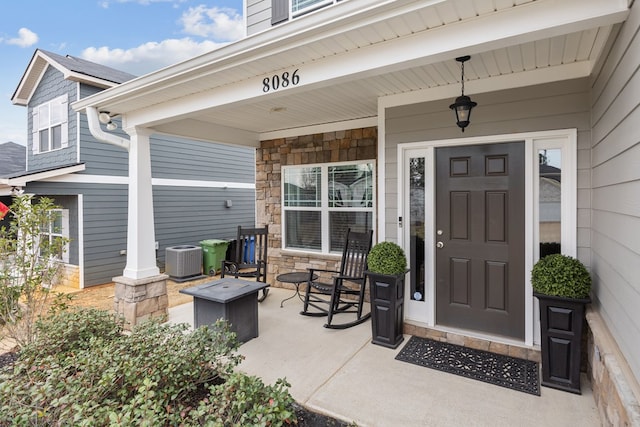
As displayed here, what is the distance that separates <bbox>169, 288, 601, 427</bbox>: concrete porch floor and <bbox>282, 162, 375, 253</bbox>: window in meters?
1.96

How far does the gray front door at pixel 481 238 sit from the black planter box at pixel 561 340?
498 mm

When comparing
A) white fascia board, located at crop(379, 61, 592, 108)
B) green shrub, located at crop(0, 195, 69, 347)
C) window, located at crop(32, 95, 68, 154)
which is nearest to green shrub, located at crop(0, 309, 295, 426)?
green shrub, located at crop(0, 195, 69, 347)

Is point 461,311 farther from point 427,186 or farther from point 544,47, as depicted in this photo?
point 544,47

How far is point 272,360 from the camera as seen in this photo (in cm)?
316

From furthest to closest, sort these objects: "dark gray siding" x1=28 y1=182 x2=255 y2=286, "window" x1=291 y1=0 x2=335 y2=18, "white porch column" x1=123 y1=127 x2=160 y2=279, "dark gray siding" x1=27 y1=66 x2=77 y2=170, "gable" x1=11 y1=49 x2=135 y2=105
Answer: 1. "dark gray siding" x1=27 y1=66 x2=77 y2=170
2. "dark gray siding" x1=28 y1=182 x2=255 y2=286
3. "gable" x1=11 y1=49 x2=135 y2=105
4. "window" x1=291 y1=0 x2=335 y2=18
5. "white porch column" x1=123 y1=127 x2=160 y2=279

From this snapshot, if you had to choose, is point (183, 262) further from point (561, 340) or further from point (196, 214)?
point (561, 340)

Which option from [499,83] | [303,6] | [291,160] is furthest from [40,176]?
[499,83]

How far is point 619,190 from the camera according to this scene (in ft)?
Answer: 6.48

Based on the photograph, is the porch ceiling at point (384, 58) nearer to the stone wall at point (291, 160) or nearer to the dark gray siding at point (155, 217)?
the stone wall at point (291, 160)

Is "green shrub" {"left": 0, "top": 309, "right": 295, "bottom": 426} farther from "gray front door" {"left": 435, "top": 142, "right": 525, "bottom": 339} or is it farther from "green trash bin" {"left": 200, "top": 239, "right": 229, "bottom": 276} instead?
"green trash bin" {"left": 200, "top": 239, "right": 229, "bottom": 276}

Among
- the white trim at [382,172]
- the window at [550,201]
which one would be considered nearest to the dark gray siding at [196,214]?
the white trim at [382,172]

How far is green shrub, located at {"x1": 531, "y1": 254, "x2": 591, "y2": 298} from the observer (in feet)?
8.39

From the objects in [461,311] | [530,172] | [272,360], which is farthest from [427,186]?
[272,360]

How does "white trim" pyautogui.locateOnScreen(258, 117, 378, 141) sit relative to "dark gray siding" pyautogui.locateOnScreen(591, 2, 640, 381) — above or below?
above
